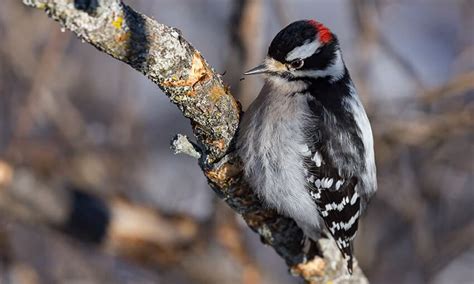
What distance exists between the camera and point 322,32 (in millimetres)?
2861

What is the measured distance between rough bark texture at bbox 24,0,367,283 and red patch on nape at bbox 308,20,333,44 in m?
0.54

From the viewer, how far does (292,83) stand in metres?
2.90

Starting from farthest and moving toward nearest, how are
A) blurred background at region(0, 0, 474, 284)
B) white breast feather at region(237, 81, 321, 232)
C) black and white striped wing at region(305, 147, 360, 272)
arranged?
blurred background at region(0, 0, 474, 284), black and white striped wing at region(305, 147, 360, 272), white breast feather at region(237, 81, 321, 232)

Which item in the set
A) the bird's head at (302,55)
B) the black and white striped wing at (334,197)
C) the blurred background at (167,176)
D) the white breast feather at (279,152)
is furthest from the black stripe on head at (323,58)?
the blurred background at (167,176)

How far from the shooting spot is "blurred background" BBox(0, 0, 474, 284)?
4.03 m

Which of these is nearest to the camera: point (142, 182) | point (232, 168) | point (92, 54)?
point (232, 168)

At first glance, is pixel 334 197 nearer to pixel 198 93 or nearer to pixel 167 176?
pixel 198 93

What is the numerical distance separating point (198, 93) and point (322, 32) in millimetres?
841

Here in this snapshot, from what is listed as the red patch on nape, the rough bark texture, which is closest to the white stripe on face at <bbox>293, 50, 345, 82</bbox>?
the red patch on nape

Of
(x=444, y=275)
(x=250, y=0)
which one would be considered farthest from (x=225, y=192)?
(x=444, y=275)

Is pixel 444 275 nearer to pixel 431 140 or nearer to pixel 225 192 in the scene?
pixel 431 140

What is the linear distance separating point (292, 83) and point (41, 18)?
2.66 m

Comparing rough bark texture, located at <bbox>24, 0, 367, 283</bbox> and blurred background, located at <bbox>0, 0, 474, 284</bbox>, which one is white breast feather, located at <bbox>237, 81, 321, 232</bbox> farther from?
blurred background, located at <bbox>0, 0, 474, 284</bbox>

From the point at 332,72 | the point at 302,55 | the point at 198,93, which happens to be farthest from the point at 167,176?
the point at 198,93
